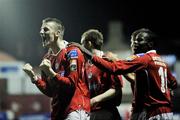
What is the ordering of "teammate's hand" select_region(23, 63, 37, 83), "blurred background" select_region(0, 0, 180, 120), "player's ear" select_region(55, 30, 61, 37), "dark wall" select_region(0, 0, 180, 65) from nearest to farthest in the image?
"teammate's hand" select_region(23, 63, 37, 83) < "player's ear" select_region(55, 30, 61, 37) < "blurred background" select_region(0, 0, 180, 120) < "dark wall" select_region(0, 0, 180, 65)

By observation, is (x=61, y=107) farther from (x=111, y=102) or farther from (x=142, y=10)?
(x=142, y=10)

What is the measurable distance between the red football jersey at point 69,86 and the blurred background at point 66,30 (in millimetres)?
8575

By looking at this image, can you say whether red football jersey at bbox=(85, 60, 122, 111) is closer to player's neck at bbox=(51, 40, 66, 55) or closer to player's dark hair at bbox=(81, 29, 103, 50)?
player's dark hair at bbox=(81, 29, 103, 50)

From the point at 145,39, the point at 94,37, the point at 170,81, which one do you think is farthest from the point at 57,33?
the point at 170,81

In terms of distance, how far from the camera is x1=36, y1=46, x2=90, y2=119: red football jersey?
183 inches

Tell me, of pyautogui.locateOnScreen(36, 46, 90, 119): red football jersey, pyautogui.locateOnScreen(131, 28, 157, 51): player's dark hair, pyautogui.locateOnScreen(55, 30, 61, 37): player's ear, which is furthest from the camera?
pyautogui.locateOnScreen(131, 28, 157, 51): player's dark hair

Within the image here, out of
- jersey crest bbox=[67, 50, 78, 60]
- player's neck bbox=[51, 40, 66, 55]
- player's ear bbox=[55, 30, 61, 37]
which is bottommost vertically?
jersey crest bbox=[67, 50, 78, 60]

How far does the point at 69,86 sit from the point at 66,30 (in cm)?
1138

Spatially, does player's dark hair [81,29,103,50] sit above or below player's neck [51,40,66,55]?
above

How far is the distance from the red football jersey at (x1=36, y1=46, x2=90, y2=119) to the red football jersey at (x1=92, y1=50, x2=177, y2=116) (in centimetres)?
41

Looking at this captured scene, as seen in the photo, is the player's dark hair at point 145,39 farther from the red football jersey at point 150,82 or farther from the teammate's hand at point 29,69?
the teammate's hand at point 29,69

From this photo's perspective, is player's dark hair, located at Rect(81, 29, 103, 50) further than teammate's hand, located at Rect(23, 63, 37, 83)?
Yes

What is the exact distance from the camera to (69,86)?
181 inches

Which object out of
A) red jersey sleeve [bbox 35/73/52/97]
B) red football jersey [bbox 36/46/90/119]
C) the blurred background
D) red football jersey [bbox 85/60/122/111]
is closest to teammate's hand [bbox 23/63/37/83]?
red jersey sleeve [bbox 35/73/52/97]
